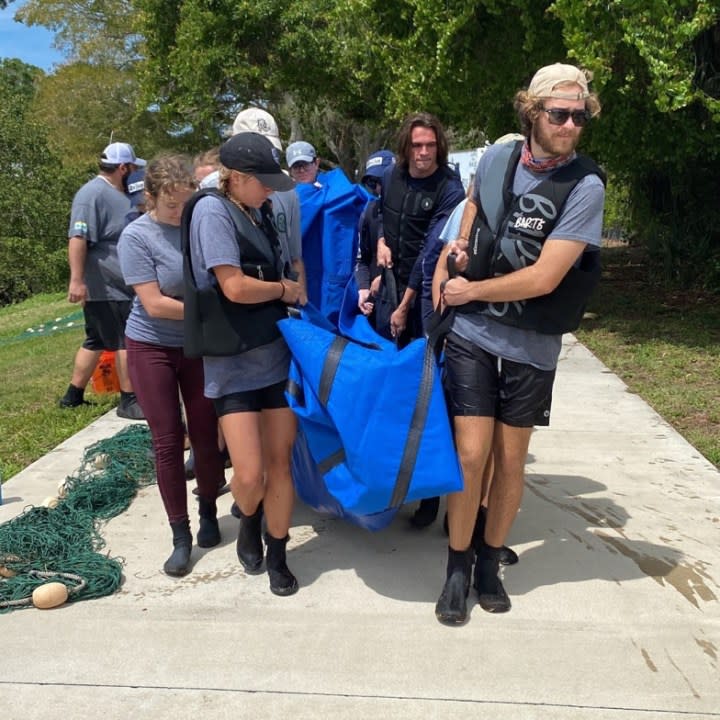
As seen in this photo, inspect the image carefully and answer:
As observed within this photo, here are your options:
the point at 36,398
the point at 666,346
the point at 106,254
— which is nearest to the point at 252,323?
the point at 106,254

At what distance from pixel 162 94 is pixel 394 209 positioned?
21.4 meters

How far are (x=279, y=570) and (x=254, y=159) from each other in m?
1.62

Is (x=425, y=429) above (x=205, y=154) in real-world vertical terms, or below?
below

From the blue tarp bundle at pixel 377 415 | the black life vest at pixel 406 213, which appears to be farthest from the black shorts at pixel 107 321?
the blue tarp bundle at pixel 377 415

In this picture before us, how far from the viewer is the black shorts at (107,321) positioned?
622cm

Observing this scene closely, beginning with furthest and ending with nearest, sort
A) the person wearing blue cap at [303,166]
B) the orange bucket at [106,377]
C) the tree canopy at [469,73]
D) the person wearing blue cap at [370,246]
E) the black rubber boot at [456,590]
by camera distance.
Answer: the tree canopy at [469,73]
the orange bucket at [106,377]
the person wearing blue cap at [303,166]
the person wearing blue cap at [370,246]
the black rubber boot at [456,590]

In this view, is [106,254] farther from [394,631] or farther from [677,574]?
[677,574]

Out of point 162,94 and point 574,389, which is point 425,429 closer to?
point 574,389

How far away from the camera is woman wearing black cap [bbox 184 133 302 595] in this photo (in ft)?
10.4

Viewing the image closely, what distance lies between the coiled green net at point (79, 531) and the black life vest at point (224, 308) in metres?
1.05

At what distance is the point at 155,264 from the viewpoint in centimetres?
366

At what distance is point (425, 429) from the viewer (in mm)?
3098

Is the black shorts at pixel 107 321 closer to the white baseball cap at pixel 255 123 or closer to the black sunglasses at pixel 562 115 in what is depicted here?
the white baseball cap at pixel 255 123

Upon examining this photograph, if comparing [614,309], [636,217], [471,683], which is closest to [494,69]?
[614,309]
